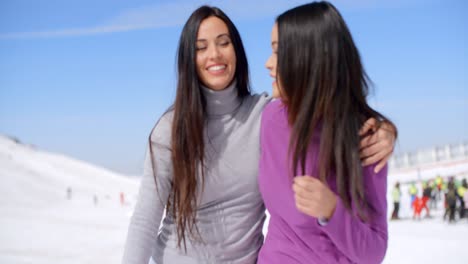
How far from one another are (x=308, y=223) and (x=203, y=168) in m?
0.82

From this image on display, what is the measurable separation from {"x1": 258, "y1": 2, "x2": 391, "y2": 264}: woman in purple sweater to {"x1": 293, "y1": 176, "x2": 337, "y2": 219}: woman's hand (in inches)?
0.6

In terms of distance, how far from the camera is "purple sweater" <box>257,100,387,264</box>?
2055mm

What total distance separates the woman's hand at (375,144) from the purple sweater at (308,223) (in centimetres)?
4

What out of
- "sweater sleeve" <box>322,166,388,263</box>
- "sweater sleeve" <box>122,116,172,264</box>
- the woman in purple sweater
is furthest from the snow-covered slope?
"sweater sleeve" <box>322,166,388,263</box>

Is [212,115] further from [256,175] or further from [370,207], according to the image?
[370,207]

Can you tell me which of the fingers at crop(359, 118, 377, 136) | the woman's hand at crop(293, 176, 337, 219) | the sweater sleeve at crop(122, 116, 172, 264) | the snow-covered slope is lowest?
the snow-covered slope

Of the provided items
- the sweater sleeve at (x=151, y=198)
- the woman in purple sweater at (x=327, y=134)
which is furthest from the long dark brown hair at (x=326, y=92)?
the sweater sleeve at (x=151, y=198)

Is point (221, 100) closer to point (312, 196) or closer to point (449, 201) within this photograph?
point (312, 196)

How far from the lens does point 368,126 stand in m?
2.18

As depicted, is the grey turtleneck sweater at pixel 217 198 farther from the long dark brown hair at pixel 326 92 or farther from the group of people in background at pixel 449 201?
the group of people in background at pixel 449 201

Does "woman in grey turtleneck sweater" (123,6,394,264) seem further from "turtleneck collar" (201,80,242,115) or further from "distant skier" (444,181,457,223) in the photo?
"distant skier" (444,181,457,223)

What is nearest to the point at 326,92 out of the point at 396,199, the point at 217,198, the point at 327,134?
the point at 327,134

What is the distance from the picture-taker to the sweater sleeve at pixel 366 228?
2012 mm

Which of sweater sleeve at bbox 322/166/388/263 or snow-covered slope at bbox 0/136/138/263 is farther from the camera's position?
snow-covered slope at bbox 0/136/138/263
